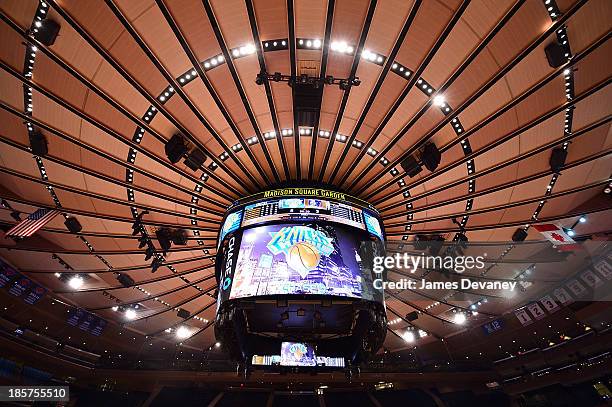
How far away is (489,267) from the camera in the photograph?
58.6 feet

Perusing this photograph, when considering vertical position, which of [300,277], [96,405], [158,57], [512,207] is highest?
[158,57]

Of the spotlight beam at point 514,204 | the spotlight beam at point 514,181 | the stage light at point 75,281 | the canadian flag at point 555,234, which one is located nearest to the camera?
the spotlight beam at point 514,181

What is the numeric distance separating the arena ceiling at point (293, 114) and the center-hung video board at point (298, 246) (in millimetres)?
2012

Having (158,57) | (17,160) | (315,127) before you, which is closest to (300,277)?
(315,127)

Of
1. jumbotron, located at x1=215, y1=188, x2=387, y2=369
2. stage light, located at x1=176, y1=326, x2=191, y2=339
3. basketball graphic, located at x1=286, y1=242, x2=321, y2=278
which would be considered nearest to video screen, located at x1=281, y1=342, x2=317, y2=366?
jumbotron, located at x1=215, y1=188, x2=387, y2=369

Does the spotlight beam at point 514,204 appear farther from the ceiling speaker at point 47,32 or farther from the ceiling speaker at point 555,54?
the ceiling speaker at point 47,32

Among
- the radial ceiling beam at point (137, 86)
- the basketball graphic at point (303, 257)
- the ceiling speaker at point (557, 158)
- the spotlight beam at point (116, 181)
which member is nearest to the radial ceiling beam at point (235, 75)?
the radial ceiling beam at point (137, 86)

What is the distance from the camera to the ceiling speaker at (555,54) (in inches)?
338

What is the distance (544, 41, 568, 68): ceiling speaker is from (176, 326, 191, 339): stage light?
25.5 meters

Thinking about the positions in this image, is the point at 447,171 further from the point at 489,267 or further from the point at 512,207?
the point at 489,267

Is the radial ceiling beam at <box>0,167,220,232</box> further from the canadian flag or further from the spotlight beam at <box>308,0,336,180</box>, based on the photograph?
the canadian flag

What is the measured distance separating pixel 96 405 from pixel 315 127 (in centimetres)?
2728

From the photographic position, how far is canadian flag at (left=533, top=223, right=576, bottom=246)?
42.4 feet

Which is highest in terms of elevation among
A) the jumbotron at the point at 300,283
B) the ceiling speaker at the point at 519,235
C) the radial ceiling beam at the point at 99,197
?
the radial ceiling beam at the point at 99,197
